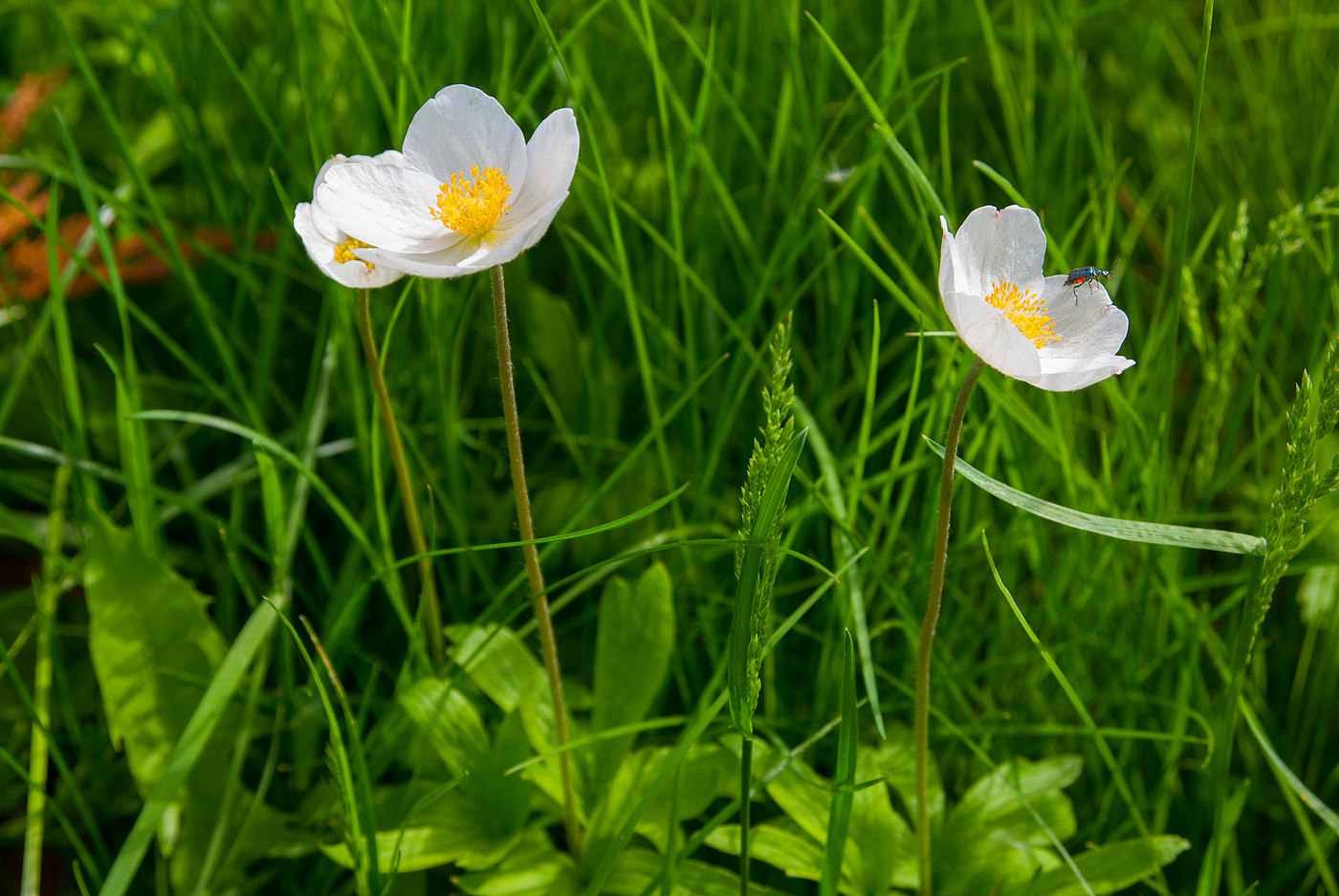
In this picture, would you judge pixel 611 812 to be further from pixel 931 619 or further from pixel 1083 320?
pixel 1083 320

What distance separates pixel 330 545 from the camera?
69.1 inches

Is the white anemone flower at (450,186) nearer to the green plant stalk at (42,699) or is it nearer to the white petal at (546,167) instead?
the white petal at (546,167)

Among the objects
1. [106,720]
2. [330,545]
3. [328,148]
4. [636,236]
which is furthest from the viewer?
[636,236]

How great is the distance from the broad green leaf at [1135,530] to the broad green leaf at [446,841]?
0.76m

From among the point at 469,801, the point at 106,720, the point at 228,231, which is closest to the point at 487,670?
the point at 469,801

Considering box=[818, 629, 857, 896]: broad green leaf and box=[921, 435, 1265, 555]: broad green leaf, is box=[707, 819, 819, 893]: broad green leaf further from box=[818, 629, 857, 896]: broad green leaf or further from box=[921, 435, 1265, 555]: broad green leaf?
box=[921, 435, 1265, 555]: broad green leaf

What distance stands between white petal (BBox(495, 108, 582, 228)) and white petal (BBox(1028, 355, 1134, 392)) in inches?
19.4

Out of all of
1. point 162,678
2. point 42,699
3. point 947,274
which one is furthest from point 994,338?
point 42,699

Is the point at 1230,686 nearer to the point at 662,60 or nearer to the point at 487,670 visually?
the point at 487,670

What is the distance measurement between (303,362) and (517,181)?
104 centimetres

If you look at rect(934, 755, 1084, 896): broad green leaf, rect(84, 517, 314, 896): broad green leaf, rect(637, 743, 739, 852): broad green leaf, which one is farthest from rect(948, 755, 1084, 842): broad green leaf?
rect(84, 517, 314, 896): broad green leaf

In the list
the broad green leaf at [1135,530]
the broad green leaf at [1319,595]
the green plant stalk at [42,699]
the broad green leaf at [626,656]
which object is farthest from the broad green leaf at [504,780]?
the broad green leaf at [1319,595]

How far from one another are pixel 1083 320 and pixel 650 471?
818mm

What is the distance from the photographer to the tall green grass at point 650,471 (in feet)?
4.28
